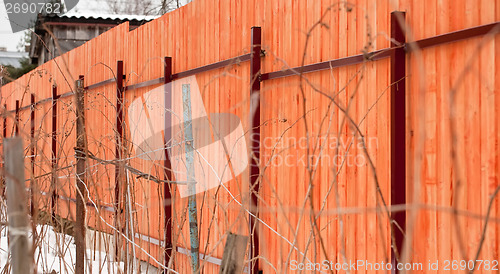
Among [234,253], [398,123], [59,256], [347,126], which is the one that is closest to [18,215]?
[234,253]

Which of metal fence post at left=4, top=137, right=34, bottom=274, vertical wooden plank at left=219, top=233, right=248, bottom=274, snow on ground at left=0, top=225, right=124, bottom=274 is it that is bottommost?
snow on ground at left=0, top=225, right=124, bottom=274

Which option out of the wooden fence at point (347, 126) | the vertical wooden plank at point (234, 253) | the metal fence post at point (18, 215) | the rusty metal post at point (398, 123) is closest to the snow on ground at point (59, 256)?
the wooden fence at point (347, 126)

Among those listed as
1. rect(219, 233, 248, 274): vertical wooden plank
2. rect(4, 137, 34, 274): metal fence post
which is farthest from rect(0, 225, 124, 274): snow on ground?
rect(4, 137, 34, 274): metal fence post

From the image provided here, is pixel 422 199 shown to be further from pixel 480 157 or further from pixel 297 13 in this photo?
pixel 297 13

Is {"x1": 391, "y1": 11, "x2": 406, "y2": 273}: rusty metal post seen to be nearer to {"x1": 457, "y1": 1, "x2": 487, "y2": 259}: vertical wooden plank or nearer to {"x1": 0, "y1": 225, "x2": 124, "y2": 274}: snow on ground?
{"x1": 457, "y1": 1, "x2": 487, "y2": 259}: vertical wooden plank

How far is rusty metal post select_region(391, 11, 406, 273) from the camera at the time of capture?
9.77 ft

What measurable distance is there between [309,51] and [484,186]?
1.42 meters

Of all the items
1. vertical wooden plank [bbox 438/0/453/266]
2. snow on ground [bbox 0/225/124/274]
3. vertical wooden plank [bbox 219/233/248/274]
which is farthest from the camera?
vertical wooden plank [bbox 438/0/453/266]

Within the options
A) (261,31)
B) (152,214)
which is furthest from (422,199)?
(152,214)

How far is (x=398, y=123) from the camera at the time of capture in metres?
2.98

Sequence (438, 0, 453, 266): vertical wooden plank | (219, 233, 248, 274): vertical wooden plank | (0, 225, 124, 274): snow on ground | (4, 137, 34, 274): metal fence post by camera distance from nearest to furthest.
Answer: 1. (4, 137, 34, 274): metal fence post
2. (219, 233, 248, 274): vertical wooden plank
3. (0, 225, 124, 274): snow on ground
4. (438, 0, 453, 266): vertical wooden plank

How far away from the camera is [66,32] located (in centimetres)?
1477

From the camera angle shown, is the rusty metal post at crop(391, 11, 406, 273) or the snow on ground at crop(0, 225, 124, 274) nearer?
the snow on ground at crop(0, 225, 124, 274)

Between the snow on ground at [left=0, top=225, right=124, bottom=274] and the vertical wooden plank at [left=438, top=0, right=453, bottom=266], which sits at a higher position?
the vertical wooden plank at [left=438, top=0, right=453, bottom=266]
